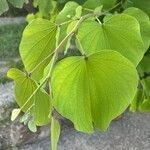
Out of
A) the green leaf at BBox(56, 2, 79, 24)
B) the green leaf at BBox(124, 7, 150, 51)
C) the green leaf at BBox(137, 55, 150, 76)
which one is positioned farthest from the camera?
the green leaf at BBox(137, 55, 150, 76)

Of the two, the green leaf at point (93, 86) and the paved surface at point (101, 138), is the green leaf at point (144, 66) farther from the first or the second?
the paved surface at point (101, 138)

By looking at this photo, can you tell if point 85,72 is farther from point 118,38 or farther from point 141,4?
point 141,4

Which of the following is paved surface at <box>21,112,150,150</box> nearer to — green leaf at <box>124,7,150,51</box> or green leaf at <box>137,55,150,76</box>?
green leaf at <box>137,55,150,76</box>

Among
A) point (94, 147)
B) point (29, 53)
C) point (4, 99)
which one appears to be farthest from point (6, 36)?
point (29, 53)

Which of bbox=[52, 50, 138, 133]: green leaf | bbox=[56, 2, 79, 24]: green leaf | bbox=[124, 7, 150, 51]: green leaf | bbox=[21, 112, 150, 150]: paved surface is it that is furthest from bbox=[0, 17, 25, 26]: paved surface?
bbox=[52, 50, 138, 133]: green leaf

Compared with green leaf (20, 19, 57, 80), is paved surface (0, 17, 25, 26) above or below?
below

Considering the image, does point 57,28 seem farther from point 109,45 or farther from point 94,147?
point 94,147

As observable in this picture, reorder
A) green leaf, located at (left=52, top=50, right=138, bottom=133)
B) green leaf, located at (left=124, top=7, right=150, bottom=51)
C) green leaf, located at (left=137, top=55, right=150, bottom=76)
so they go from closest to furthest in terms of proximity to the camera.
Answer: green leaf, located at (left=52, top=50, right=138, bottom=133), green leaf, located at (left=124, top=7, right=150, bottom=51), green leaf, located at (left=137, top=55, right=150, bottom=76)
